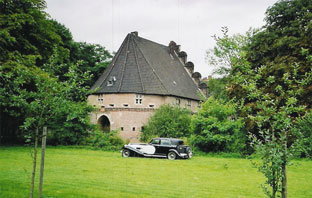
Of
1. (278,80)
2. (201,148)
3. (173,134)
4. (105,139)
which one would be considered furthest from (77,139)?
(278,80)

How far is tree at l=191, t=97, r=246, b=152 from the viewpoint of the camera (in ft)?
72.5

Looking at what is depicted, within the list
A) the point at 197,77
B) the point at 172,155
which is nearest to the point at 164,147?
the point at 172,155

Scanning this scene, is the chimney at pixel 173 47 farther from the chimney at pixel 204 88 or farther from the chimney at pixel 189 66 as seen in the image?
the chimney at pixel 204 88

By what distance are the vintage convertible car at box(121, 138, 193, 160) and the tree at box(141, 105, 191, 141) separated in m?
9.22

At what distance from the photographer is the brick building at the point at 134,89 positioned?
120 feet

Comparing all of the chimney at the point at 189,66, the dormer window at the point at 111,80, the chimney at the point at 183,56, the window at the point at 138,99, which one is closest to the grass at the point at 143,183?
the window at the point at 138,99

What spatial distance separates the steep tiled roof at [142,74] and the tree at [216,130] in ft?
49.2

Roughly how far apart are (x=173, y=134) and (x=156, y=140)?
30.1 feet

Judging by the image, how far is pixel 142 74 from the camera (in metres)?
38.5

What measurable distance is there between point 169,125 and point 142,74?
1092cm

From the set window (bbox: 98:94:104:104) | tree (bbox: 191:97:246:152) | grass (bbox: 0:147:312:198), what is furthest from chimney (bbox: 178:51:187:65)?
grass (bbox: 0:147:312:198)

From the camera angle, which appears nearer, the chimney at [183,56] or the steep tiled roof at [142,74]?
the steep tiled roof at [142,74]

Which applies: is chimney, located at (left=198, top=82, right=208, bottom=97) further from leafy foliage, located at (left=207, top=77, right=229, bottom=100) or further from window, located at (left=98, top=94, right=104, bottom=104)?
window, located at (left=98, top=94, right=104, bottom=104)

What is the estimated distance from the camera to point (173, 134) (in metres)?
29.7
